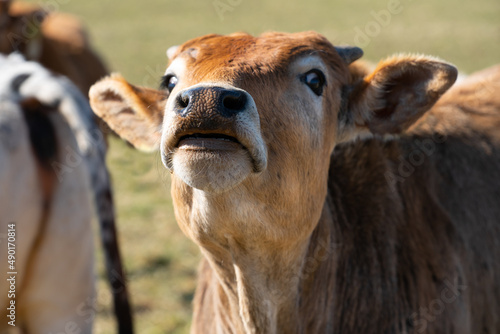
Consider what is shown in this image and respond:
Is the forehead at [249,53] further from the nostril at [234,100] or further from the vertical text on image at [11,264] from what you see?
the vertical text on image at [11,264]

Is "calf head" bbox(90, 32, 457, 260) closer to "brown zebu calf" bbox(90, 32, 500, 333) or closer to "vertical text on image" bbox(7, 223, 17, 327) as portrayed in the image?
"brown zebu calf" bbox(90, 32, 500, 333)

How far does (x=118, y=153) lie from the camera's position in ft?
36.8

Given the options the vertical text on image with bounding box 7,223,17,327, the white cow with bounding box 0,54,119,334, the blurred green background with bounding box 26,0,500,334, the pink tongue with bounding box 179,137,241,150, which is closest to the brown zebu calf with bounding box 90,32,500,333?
the pink tongue with bounding box 179,137,241,150

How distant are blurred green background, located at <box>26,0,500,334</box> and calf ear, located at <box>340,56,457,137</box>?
3.74ft

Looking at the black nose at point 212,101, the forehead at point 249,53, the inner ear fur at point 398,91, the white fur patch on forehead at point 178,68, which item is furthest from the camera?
the inner ear fur at point 398,91

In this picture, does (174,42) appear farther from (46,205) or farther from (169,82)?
(169,82)

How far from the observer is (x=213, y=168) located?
2367mm

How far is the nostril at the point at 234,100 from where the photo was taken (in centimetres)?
238

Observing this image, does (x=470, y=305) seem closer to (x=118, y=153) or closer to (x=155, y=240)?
(x=155, y=240)

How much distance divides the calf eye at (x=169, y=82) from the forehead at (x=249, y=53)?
106 millimetres

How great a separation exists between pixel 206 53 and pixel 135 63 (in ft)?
52.6

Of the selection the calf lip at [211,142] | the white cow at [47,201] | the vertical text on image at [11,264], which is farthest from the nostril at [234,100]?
the vertical text on image at [11,264]

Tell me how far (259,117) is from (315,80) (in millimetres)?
563

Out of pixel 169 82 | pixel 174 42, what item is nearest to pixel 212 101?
pixel 169 82
